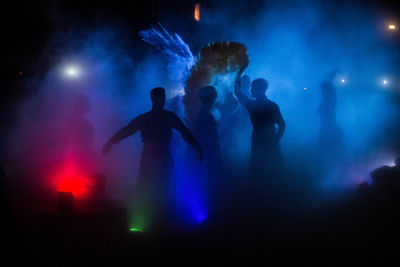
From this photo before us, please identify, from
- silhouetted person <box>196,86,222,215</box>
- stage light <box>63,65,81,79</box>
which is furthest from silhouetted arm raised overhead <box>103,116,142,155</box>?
stage light <box>63,65,81,79</box>

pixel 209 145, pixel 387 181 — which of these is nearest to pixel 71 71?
pixel 209 145

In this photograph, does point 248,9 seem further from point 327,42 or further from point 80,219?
point 80,219

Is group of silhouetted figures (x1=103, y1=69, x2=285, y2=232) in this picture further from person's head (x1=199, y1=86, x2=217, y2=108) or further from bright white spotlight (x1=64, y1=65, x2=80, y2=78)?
bright white spotlight (x1=64, y1=65, x2=80, y2=78)

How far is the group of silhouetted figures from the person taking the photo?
4.32 metres

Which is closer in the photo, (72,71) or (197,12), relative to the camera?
(72,71)

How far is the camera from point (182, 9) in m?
9.59

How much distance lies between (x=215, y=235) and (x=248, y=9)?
8.54m

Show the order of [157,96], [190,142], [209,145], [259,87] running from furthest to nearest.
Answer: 1. [209,145]
2. [259,87]
3. [190,142]
4. [157,96]

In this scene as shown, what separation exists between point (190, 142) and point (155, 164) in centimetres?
67

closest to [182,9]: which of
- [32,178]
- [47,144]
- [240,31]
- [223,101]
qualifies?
[240,31]

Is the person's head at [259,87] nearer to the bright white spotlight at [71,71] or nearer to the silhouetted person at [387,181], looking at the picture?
the silhouetted person at [387,181]

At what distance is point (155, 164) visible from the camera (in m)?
4.32

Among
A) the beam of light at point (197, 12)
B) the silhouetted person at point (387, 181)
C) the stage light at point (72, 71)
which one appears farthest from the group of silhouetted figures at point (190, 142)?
the beam of light at point (197, 12)

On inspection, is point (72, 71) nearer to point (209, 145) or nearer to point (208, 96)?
point (208, 96)
